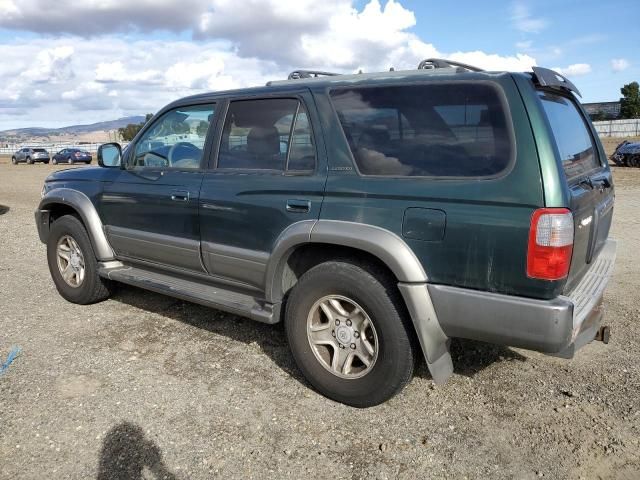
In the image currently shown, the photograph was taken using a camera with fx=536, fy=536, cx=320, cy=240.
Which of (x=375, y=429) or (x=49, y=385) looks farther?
(x=49, y=385)

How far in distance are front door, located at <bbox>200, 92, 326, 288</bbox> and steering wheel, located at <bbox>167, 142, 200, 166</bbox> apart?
0.25m

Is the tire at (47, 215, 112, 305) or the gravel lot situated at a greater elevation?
the tire at (47, 215, 112, 305)

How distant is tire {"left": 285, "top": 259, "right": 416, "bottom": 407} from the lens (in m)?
3.00

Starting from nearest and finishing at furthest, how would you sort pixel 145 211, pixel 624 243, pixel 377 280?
pixel 377 280, pixel 145 211, pixel 624 243

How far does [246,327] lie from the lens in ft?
15.0

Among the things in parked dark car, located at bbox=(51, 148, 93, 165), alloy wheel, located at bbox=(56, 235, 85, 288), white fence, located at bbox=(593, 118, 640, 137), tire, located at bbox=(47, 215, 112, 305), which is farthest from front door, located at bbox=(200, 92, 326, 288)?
white fence, located at bbox=(593, 118, 640, 137)

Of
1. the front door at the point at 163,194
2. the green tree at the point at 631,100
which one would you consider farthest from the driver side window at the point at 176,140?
the green tree at the point at 631,100

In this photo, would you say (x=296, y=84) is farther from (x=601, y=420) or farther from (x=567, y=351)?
(x=601, y=420)

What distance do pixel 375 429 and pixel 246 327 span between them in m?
1.82

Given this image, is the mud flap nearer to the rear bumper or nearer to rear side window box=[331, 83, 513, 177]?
the rear bumper

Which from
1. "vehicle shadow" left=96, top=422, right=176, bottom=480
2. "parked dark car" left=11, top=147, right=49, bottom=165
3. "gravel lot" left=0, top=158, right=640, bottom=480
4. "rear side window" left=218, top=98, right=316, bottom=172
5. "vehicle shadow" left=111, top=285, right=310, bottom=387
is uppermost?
"rear side window" left=218, top=98, right=316, bottom=172

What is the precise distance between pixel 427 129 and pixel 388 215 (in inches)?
20.4

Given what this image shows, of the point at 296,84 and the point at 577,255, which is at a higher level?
the point at 296,84

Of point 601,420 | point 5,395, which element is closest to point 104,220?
point 5,395
